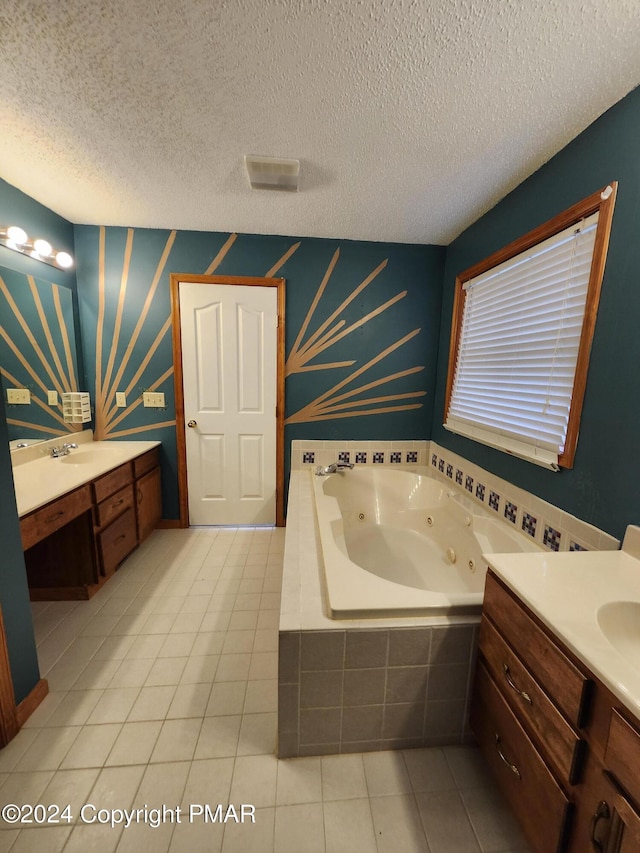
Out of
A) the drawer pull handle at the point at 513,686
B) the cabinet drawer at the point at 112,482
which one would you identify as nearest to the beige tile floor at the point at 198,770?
the drawer pull handle at the point at 513,686

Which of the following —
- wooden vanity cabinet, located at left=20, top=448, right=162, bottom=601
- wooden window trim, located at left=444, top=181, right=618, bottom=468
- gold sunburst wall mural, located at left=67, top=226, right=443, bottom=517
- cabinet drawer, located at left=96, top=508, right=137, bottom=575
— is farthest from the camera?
gold sunburst wall mural, located at left=67, top=226, right=443, bottom=517

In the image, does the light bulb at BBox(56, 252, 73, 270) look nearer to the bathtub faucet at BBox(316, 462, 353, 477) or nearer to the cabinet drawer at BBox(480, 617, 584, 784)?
the bathtub faucet at BBox(316, 462, 353, 477)

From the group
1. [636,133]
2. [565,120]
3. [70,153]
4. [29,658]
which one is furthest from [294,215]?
[29,658]

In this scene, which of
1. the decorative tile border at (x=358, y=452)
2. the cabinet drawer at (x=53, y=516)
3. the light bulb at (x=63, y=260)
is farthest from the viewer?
the decorative tile border at (x=358, y=452)

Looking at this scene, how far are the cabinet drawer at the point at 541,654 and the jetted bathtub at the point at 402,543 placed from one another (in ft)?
0.64

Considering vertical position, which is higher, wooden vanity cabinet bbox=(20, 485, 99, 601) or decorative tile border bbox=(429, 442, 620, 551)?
decorative tile border bbox=(429, 442, 620, 551)

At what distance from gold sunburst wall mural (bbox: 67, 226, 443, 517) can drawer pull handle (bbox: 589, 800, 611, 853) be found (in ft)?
7.33

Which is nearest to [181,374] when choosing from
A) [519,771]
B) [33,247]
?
[33,247]

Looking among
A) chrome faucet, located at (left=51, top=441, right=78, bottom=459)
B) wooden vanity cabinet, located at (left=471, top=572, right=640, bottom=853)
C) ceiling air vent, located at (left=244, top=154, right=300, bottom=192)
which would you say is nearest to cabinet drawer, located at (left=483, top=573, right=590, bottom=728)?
wooden vanity cabinet, located at (left=471, top=572, right=640, bottom=853)

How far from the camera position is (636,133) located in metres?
1.09

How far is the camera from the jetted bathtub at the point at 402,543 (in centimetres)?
115

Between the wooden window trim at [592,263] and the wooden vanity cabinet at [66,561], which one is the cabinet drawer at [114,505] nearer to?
the wooden vanity cabinet at [66,561]

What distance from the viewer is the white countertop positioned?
0.63 m

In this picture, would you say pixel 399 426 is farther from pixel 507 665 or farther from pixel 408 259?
pixel 507 665
